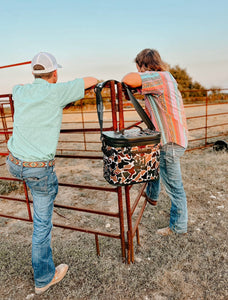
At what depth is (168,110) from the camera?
2232 mm

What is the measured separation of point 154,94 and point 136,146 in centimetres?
72

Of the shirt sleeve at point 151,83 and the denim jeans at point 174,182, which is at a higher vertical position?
the shirt sleeve at point 151,83

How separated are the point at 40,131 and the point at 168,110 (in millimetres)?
1194

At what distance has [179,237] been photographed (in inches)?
104

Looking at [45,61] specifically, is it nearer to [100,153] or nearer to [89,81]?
[89,81]

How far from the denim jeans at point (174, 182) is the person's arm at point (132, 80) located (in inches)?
29.6

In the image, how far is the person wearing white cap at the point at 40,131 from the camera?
1.66 metres

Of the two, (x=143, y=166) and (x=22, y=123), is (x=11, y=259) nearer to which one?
(x=22, y=123)

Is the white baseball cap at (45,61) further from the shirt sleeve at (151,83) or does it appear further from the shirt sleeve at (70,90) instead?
the shirt sleeve at (151,83)

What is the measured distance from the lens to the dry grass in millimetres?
1971

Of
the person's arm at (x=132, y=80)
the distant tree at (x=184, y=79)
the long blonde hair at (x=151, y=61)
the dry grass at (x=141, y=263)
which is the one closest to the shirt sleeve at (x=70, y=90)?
the person's arm at (x=132, y=80)

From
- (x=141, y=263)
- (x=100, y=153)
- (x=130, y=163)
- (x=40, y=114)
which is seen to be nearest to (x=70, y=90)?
(x=40, y=114)

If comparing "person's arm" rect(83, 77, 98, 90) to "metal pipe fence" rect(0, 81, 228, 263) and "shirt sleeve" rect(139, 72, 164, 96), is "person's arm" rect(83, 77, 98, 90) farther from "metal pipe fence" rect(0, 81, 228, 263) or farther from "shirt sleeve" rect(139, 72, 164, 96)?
"shirt sleeve" rect(139, 72, 164, 96)

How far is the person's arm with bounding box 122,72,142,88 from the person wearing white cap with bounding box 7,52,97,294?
271 mm
